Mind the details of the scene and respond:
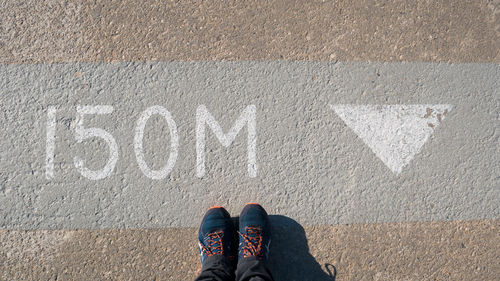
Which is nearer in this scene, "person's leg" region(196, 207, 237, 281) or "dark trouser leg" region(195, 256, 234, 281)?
"dark trouser leg" region(195, 256, 234, 281)

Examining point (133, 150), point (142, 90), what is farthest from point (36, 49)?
point (133, 150)

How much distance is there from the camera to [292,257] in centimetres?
299

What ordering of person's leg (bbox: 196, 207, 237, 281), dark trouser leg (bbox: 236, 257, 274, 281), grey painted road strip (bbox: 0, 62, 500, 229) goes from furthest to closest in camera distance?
grey painted road strip (bbox: 0, 62, 500, 229), person's leg (bbox: 196, 207, 237, 281), dark trouser leg (bbox: 236, 257, 274, 281)

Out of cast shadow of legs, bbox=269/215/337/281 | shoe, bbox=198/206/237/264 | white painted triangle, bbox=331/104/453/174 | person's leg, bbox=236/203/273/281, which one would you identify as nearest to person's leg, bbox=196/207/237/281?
shoe, bbox=198/206/237/264

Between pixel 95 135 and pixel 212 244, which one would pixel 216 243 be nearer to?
pixel 212 244

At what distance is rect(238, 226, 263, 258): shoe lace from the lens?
2.88 m

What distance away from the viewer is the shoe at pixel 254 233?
288cm

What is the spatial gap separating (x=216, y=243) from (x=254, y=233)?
37 centimetres

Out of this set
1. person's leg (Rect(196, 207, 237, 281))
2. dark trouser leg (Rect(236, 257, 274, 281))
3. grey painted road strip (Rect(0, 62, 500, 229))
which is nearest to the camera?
dark trouser leg (Rect(236, 257, 274, 281))

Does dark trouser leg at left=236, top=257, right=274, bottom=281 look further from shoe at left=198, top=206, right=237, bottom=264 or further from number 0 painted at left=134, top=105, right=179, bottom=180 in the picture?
number 0 painted at left=134, top=105, right=179, bottom=180

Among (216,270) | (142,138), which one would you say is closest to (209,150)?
(142,138)

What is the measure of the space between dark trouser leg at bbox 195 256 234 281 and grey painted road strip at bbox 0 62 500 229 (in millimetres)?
433

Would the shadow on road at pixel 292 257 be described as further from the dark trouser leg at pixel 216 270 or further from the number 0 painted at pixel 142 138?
the number 0 painted at pixel 142 138

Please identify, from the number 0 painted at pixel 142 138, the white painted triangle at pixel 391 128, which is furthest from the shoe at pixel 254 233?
the white painted triangle at pixel 391 128
